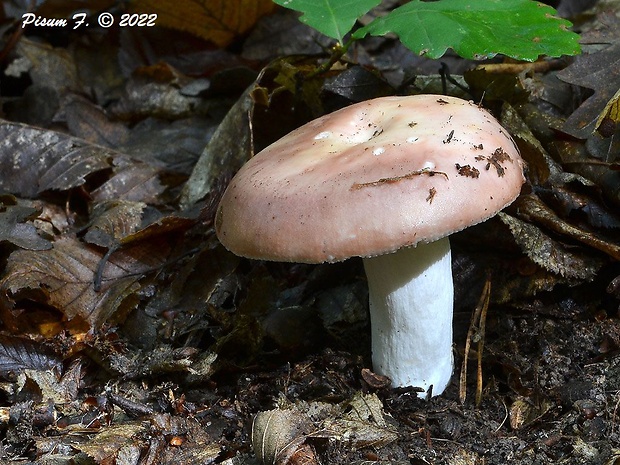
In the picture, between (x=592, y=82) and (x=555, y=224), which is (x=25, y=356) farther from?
(x=592, y=82)

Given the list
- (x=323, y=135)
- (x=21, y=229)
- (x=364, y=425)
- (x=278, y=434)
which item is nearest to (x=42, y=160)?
(x=21, y=229)

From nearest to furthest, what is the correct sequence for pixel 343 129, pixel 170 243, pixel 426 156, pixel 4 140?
pixel 426 156 < pixel 343 129 < pixel 170 243 < pixel 4 140

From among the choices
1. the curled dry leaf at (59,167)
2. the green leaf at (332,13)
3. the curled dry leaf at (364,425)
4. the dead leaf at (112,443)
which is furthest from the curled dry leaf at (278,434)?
the curled dry leaf at (59,167)

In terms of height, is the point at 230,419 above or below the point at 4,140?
below

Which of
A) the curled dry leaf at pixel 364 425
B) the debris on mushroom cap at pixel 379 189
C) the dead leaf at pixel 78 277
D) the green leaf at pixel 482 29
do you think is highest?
the green leaf at pixel 482 29

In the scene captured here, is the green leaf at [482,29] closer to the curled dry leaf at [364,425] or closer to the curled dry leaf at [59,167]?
the curled dry leaf at [364,425]

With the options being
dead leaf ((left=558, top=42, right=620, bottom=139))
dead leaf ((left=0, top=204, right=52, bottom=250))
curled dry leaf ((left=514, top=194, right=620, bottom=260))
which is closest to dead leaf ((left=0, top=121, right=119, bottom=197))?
dead leaf ((left=0, top=204, right=52, bottom=250))

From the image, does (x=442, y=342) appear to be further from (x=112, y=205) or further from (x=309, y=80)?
(x=112, y=205)

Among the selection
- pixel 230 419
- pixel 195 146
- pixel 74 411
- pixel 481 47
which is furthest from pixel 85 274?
pixel 481 47
